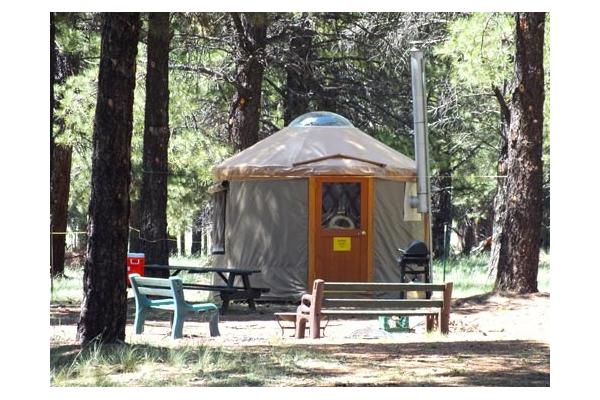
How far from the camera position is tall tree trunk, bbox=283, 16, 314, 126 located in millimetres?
18891

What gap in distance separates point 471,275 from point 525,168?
686 cm

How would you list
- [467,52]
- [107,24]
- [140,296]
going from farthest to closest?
1. [467,52]
2. [140,296]
3. [107,24]

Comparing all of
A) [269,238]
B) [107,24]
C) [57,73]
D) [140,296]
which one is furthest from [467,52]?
[107,24]

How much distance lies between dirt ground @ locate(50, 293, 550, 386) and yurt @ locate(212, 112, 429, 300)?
608mm

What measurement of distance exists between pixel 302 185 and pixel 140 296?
13.7 feet

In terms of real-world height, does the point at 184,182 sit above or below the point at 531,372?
above

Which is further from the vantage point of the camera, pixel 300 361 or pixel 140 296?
pixel 140 296

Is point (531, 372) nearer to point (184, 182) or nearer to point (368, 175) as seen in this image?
point (368, 175)

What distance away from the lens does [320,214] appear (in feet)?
45.4

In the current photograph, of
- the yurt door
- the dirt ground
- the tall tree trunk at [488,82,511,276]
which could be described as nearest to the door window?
the yurt door

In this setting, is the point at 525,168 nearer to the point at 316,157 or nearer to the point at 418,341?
the point at 316,157

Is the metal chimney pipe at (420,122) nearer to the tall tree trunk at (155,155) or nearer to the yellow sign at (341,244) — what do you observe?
the yellow sign at (341,244)

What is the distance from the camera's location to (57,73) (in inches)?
691

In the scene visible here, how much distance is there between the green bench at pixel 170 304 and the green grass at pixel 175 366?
130 cm
